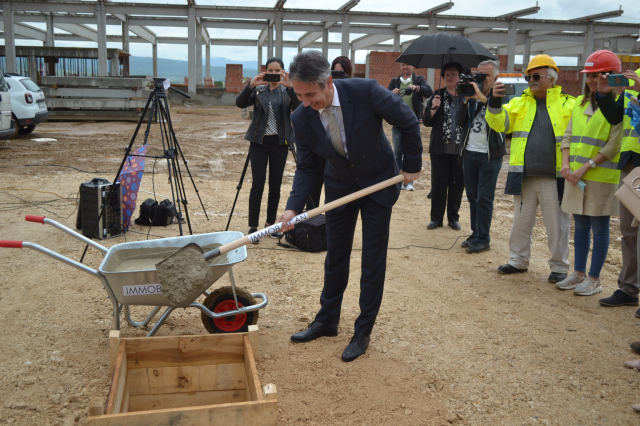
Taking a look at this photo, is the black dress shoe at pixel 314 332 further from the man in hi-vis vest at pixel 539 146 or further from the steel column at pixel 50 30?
the steel column at pixel 50 30

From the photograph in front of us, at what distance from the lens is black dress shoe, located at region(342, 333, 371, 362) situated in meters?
3.60

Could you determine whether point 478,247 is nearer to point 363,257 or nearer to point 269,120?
point 269,120

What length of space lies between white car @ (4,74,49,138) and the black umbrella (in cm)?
1178

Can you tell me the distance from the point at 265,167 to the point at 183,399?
3.45 metres

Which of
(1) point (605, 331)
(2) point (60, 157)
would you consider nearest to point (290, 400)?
(1) point (605, 331)

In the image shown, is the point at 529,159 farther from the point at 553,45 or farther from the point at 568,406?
the point at 553,45

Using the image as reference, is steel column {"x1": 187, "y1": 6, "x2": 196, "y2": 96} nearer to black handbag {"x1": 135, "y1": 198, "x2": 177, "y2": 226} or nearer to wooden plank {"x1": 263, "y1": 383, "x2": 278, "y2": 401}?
black handbag {"x1": 135, "y1": 198, "x2": 177, "y2": 226}

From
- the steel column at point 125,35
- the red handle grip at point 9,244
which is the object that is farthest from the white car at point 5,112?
the steel column at point 125,35

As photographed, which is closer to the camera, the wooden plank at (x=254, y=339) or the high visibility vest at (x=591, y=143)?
the wooden plank at (x=254, y=339)

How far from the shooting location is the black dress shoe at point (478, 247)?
620 cm

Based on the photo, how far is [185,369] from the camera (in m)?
3.19

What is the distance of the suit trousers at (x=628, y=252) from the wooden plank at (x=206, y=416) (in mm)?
3469

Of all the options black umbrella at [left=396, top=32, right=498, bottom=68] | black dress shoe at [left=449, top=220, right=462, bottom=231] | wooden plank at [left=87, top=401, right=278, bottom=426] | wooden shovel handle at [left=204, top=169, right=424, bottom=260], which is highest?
black umbrella at [left=396, top=32, right=498, bottom=68]

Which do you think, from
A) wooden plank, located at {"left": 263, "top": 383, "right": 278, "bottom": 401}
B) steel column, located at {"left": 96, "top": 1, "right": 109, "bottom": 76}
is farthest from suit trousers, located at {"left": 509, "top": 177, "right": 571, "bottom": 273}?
steel column, located at {"left": 96, "top": 1, "right": 109, "bottom": 76}
